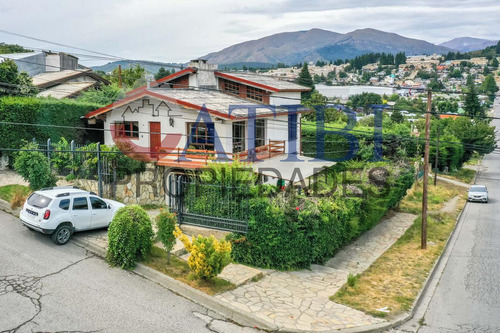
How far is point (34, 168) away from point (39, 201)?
4429 millimetres

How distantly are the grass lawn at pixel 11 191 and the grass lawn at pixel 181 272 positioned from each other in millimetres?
7595

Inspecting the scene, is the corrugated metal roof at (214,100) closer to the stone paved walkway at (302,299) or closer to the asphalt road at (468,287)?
the stone paved walkway at (302,299)

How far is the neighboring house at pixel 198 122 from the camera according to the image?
21031 millimetres

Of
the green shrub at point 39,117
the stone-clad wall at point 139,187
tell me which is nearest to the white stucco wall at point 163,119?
the green shrub at point 39,117

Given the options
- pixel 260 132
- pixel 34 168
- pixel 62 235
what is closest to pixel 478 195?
pixel 260 132

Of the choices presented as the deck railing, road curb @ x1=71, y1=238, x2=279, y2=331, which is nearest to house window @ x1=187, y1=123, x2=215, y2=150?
the deck railing

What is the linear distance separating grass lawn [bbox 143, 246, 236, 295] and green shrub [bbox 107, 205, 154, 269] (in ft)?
1.49

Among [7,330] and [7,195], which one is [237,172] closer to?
[7,330]

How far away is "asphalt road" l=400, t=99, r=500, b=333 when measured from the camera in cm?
1138

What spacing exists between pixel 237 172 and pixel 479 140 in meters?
47.0

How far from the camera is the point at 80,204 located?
14.1m

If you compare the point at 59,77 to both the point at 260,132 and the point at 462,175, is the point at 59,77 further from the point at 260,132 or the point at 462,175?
the point at 462,175

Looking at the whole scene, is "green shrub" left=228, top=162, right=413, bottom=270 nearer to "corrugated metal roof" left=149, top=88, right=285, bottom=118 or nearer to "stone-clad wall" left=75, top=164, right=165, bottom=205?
"stone-clad wall" left=75, top=164, right=165, bottom=205

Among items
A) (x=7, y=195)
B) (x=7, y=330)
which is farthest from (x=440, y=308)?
(x=7, y=195)
